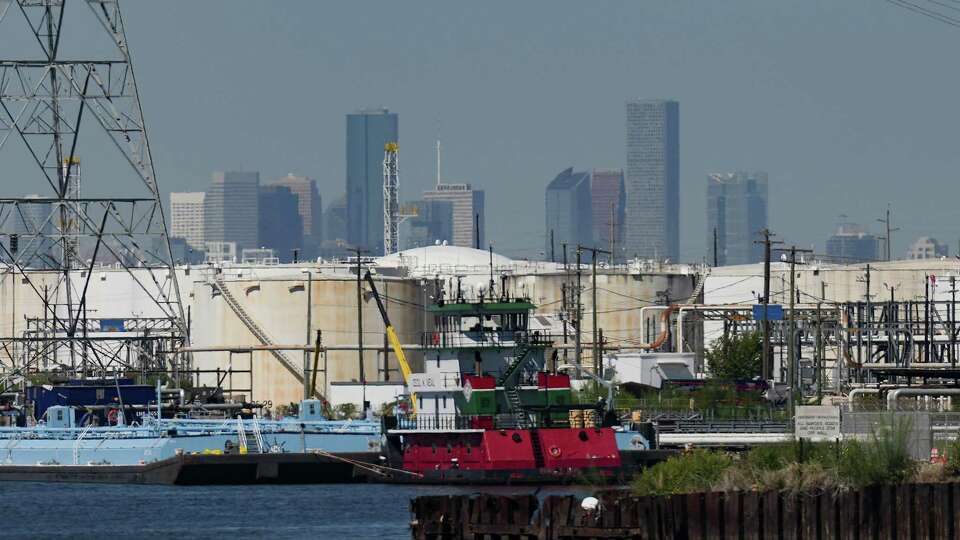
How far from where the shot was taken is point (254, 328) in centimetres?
11231

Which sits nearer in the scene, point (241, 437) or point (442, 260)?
point (241, 437)

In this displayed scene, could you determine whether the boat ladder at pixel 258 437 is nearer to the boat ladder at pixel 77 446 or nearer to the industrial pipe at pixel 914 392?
the boat ladder at pixel 77 446

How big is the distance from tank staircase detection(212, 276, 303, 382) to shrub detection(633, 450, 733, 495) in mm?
65847

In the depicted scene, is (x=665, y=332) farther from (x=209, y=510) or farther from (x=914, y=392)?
(x=209, y=510)

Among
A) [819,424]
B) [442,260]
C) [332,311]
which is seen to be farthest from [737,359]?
[819,424]

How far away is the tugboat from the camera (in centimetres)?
6956

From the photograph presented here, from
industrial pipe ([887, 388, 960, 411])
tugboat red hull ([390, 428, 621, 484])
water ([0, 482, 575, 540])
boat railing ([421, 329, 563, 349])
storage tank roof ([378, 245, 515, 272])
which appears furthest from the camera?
storage tank roof ([378, 245, 515, 272])

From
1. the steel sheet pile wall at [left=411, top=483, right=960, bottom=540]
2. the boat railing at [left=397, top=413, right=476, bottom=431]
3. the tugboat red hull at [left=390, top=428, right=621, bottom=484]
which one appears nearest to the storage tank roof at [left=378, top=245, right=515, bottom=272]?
the boat railing at [left=397, top=413, right=476, bottom=431]

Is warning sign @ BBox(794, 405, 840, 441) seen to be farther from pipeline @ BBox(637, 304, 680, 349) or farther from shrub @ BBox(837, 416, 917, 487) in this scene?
pipeline @ BBox(637, 304, 680, 349)

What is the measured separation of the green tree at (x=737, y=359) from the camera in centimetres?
11544

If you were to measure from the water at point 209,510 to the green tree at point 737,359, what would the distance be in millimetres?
46371

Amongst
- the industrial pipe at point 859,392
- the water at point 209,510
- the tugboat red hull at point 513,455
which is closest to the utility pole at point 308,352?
the water at point 209,510

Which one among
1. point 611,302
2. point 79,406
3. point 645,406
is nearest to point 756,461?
point 79,406

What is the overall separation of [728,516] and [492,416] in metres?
31.8
